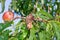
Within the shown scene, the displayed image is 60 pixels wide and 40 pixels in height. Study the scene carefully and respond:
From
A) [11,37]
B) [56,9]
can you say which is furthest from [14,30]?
[56,9]

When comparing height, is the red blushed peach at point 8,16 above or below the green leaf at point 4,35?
above

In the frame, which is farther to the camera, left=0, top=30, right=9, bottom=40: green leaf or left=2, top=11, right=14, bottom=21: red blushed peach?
left=2, top=11, right=14, bottom=21: red blushed peach

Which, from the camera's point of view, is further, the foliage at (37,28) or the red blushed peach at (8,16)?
the red blushed peach at (8,16)

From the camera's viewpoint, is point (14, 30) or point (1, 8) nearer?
point (1, 8)

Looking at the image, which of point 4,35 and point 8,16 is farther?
point 8,16

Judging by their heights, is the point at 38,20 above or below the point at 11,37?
above

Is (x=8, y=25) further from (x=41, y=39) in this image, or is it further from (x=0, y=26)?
(x=41, y=39)

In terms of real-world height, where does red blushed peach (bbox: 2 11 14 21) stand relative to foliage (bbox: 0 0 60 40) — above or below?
above

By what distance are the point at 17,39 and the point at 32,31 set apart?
105 mm

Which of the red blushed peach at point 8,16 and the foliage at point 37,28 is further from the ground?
the red blushed peach at point 8,16

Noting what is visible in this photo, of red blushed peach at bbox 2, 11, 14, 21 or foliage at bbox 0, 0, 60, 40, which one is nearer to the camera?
foliage at bbox 0, 0, 60, 40

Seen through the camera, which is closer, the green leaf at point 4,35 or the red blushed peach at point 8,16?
the green leaf at point 4,35

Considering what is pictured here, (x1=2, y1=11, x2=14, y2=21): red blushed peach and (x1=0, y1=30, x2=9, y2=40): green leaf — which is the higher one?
(x1=2, y1=11, x2=14, y2=21): red blushed peach

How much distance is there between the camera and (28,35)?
4.50ft
